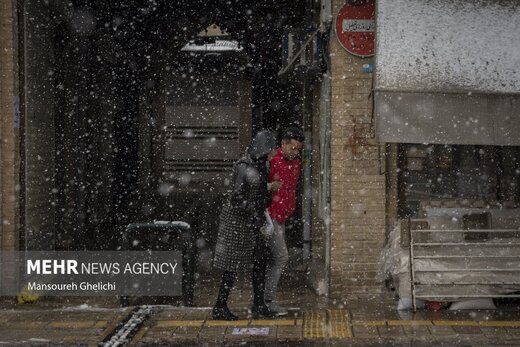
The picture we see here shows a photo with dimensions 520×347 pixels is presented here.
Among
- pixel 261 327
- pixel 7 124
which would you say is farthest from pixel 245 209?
pixel 7 124

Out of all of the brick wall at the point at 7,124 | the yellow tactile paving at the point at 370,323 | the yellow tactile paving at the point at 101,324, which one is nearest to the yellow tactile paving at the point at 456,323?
the yellow tactile paving at the point at 370,323

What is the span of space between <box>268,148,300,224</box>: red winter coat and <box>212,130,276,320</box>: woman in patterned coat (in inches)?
4.3

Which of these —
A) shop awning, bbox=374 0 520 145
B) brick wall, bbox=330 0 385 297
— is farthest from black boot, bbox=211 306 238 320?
shop awning, bbox=374 0 520 145

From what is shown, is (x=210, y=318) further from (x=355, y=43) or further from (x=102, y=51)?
(x=102, y=51)

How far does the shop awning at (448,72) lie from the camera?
721 cm

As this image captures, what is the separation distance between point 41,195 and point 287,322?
435cm

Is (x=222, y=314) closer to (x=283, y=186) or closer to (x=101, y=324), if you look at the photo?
(x=101, y=324)

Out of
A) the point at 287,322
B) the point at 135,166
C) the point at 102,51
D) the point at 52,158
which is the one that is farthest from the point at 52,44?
the point at 135,166

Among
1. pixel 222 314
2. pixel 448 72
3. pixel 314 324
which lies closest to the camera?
pixel 314 324

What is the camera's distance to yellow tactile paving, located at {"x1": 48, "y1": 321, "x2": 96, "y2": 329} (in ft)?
22.2

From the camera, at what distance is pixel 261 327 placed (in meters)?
6.67

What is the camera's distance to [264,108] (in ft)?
58.1

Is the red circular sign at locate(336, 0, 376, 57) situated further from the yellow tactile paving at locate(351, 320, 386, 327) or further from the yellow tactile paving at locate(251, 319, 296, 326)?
the yellow tactile paving at locate(251, 319, 296, 326)

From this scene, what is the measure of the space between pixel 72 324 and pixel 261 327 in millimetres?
1851
